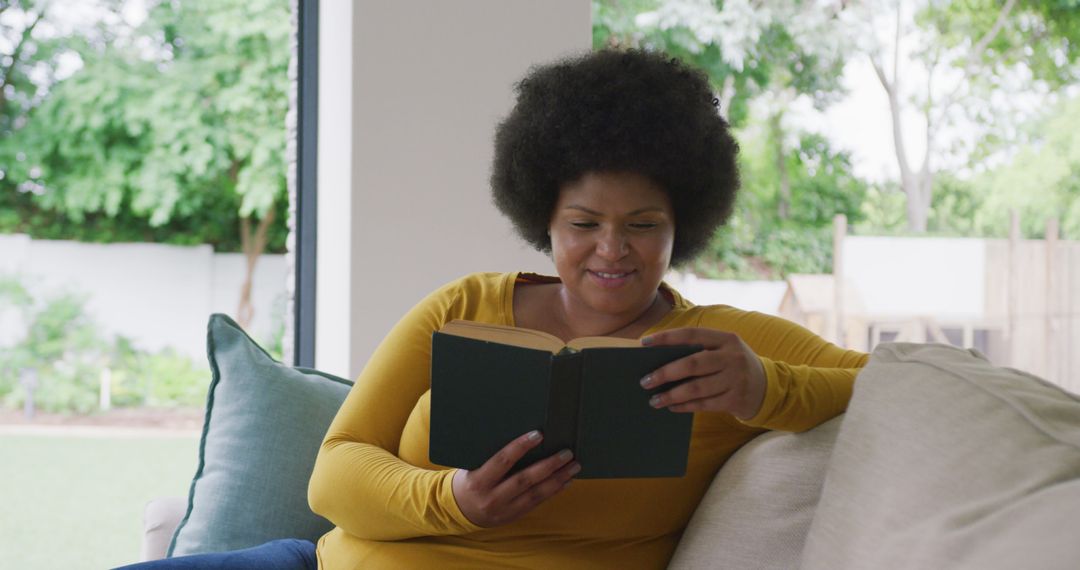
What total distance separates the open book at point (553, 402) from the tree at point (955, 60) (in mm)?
3840

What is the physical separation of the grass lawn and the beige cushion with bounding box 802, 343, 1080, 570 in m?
4.20

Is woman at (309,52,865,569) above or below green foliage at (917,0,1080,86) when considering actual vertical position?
below

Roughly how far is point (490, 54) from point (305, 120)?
2.23 ft

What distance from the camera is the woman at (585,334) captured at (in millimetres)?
1394

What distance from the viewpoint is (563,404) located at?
1.25 metres

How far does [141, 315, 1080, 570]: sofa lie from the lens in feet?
3.02

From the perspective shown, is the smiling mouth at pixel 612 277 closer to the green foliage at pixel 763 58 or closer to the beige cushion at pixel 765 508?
the beige cushion at pixel 765 508

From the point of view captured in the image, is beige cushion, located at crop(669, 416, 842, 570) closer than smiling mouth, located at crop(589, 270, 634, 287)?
Yes

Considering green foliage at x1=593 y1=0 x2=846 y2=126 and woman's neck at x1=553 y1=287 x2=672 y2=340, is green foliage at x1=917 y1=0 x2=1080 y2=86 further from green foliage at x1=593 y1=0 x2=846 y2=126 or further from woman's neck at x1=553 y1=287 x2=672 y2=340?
woman's neck at x1=553 y1=287 x2=672 y2=340

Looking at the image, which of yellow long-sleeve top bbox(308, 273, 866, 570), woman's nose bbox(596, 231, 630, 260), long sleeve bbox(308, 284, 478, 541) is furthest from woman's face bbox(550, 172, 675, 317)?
long sleeve bbox(308, 284, 478, 541)

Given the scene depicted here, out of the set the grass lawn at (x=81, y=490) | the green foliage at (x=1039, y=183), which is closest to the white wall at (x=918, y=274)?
the green foliage at (x=1039, y=183)

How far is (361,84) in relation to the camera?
2.99 meters

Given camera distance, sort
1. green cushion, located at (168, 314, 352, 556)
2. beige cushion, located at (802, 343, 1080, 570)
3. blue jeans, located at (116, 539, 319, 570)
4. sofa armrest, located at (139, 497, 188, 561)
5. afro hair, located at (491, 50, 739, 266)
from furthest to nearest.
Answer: sofa armrest, located at (139, 497, 188, 561) < green cushion, located at (168, 314, 352, 556) < afro hair, located at (491, 50, 739, 266) < blue jeans, located at (116, 539, 319, 570) < beige cushion, located at (802, 343, 1080, 570)

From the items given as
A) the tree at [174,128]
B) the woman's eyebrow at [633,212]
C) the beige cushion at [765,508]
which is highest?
the tree at [174,128]
